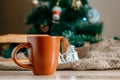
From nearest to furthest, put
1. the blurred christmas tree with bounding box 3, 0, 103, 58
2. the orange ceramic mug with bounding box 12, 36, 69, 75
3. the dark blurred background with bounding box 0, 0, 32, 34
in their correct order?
the orange ceramic mug with bounding box 12, 36, 69, 75 → the blurred christmas tree with bounding box 3, 0, 103, 58 → the dark blurred background with bounding box 0, 0, 32, 34

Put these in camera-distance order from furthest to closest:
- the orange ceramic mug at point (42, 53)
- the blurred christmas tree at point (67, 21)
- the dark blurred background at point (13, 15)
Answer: the dark blurred background at point (13, 15), the blurred christmas tree at point (67, 21), the orange ceramic mug at point (42, 53)

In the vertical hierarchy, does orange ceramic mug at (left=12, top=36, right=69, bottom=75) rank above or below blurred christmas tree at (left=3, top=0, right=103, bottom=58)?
below

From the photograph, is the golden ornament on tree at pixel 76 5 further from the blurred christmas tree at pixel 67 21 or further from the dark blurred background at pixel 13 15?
the dark blurred background at pixel 13 15

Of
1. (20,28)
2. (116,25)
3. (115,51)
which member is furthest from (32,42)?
(20,28)

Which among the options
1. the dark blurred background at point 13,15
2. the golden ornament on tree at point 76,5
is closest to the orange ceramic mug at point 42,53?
the golden ornament on tree at point 76,5

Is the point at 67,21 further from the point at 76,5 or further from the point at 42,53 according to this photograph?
the point at 42,53

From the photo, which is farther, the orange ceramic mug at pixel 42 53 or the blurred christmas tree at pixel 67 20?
the blurred christmas tree at pixel 67 20

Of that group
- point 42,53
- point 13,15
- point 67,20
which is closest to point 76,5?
point 67,20

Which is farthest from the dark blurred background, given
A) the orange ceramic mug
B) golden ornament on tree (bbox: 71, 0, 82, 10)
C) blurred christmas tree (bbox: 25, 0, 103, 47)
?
the orange ceramic mug

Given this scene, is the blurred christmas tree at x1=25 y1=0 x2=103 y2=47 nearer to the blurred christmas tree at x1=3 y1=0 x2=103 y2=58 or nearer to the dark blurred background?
the blurred christmas tree at x1=3 y1=0 x2=103 y2=58

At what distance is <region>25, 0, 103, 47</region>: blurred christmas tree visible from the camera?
1596 mm

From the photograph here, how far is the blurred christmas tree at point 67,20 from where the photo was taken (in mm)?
1596

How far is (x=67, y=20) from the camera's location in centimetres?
166

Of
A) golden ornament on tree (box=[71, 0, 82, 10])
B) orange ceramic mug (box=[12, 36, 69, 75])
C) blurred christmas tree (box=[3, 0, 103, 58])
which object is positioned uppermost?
golden ornament on tree (box=[71, 0, 82, 10])
